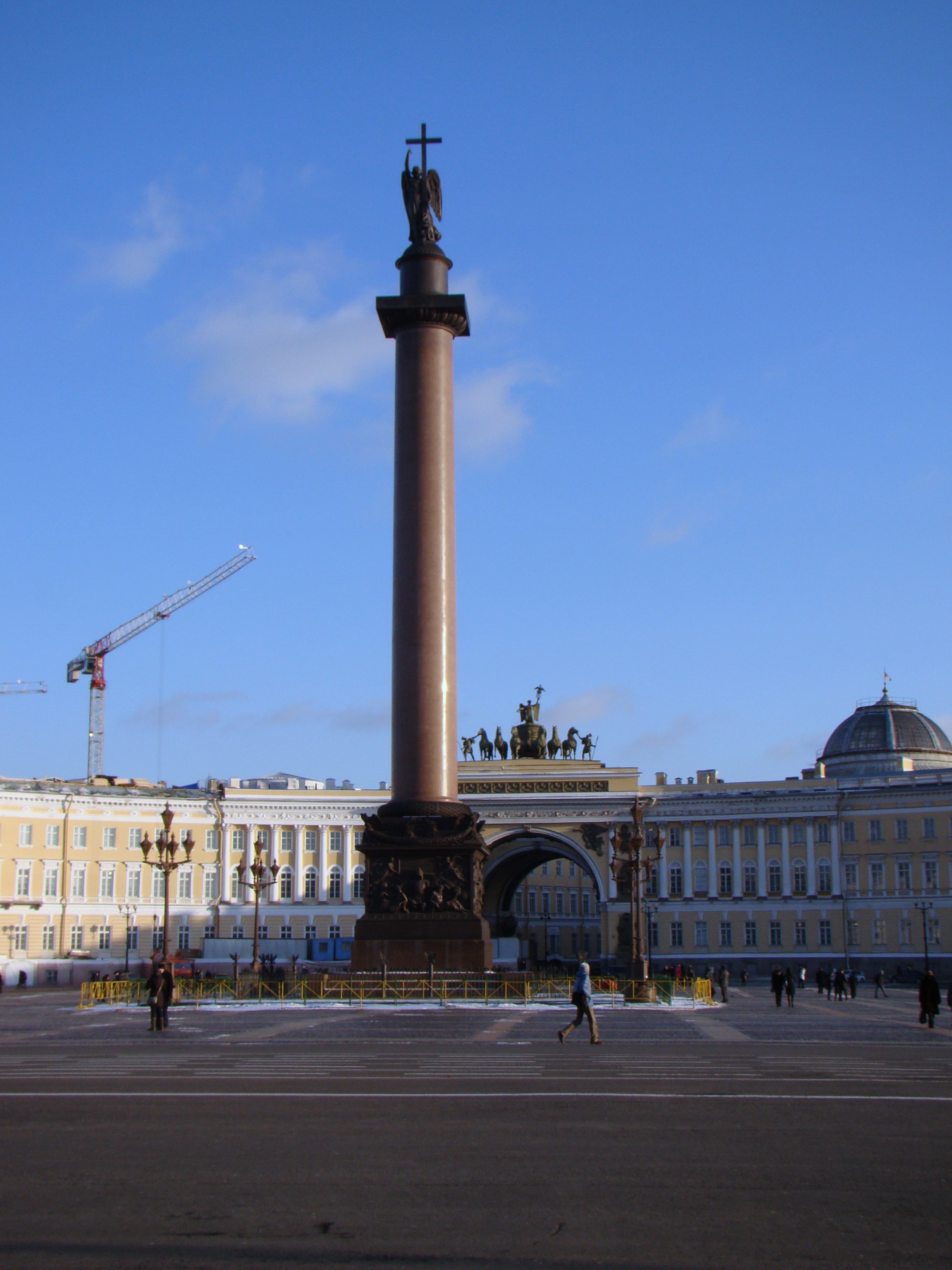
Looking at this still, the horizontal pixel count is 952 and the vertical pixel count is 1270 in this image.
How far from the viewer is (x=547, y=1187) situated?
10.2m

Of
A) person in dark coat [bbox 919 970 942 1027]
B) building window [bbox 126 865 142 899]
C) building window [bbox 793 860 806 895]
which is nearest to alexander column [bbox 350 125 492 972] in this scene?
person in dark coat [bbox 919 970 942 1027]

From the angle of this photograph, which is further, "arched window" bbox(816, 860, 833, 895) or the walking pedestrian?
"arched window" bbox(816, 860, 833, 895)

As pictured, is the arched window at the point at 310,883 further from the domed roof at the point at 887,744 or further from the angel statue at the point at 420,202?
the angel statue at the point at 420,202

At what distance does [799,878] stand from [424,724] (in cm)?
5520

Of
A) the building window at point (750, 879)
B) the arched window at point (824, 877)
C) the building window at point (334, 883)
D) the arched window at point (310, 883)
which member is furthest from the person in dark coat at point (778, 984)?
the arched window at point (310, 883)

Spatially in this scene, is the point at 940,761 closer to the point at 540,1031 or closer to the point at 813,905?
the point at 813,905

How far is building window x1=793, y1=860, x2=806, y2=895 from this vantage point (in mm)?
89438

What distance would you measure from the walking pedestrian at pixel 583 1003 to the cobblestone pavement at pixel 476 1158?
0.57 metres

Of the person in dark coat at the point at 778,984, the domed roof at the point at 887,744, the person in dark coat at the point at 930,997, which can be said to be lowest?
the person in dark coat at the point at 778,984

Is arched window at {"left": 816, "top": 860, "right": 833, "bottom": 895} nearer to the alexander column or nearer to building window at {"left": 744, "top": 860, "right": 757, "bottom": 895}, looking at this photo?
building window at {"left": 744, "top": 860, "right": 757, "bottom": 895}

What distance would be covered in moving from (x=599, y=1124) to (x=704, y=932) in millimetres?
79868

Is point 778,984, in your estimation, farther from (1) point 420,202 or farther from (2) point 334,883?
(2) point 334,883

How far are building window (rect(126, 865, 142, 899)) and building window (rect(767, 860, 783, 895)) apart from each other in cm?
4098

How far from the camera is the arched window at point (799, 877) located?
8944 cm
